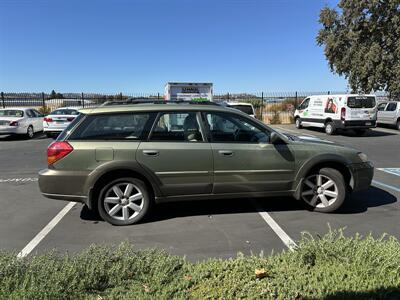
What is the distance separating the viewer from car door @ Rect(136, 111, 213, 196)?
5.43m

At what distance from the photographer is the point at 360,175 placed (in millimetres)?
5980

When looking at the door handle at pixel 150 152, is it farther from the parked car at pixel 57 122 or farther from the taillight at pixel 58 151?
the parked car at pixel 57 122

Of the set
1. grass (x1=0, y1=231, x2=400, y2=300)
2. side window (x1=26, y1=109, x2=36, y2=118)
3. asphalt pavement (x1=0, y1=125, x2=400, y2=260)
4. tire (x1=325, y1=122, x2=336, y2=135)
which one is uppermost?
side window (x1=26, y1=109, x2=36, y2=118)

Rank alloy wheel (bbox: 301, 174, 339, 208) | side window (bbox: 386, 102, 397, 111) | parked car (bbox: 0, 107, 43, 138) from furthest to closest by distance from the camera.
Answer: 1. side window (bbox: 386, 102, 397, 111)
2. parked car (bbox: 0, 107, 43, 138)
3. alloy wheel (bbox: 301, 174, 339, 208)

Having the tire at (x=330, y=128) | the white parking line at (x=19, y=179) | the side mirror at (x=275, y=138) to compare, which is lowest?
the white parking line at (x=19, y=179)

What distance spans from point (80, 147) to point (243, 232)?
247 cm

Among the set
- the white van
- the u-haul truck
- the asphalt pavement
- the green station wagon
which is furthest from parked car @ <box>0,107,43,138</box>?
the white van

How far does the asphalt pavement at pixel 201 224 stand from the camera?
4.78 metres

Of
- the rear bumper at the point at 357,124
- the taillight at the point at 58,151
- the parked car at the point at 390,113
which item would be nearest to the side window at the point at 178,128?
the taillight at the point at 58,151

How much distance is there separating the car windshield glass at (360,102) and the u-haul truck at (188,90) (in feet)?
21.5

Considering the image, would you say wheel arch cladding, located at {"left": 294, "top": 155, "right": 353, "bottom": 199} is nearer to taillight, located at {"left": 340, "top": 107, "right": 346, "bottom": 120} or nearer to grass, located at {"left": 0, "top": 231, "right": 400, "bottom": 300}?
grass, located at {"left": 0, "top": 231, "right": 400, "bottom": 300}

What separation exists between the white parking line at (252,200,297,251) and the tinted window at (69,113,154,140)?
2125 mm

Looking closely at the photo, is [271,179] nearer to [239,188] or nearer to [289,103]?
[239,188]

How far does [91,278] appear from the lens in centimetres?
337
